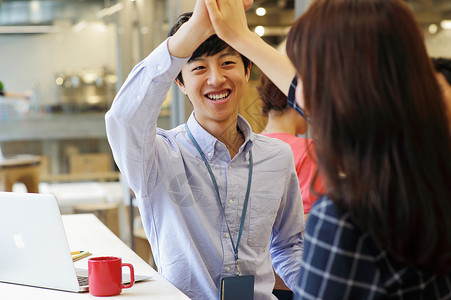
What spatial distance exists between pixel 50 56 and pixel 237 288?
8078 millimetres

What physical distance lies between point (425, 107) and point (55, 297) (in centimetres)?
113

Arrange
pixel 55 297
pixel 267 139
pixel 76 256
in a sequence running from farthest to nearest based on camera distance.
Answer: pixel 76 256, pixel 267 139, pixel 55 297

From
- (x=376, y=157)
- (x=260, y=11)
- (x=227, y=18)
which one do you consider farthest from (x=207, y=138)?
(x=260, y=11)

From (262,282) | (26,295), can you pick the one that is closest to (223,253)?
(262,282)

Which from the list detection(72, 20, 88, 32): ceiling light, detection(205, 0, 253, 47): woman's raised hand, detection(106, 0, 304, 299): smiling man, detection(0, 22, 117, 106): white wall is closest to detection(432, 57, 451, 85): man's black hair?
detection(106, 0, 304, 299): smiling man

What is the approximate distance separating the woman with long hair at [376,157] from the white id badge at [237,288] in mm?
665

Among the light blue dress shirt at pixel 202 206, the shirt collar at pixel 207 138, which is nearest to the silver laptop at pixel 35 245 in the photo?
the light blue dress shirt at pixel 202 206

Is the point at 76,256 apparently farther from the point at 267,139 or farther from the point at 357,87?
the point at 357,87

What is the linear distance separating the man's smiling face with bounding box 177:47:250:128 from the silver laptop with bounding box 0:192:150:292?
1.70 feet

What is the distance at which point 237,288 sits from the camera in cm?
164

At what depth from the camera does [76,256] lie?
2.04 metres

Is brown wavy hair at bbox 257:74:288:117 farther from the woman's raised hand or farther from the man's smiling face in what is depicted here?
the woman's raised hand

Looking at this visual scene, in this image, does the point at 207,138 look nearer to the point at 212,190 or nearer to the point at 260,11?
the point at 212,190

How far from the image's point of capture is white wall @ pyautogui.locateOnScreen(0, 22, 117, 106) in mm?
8812
